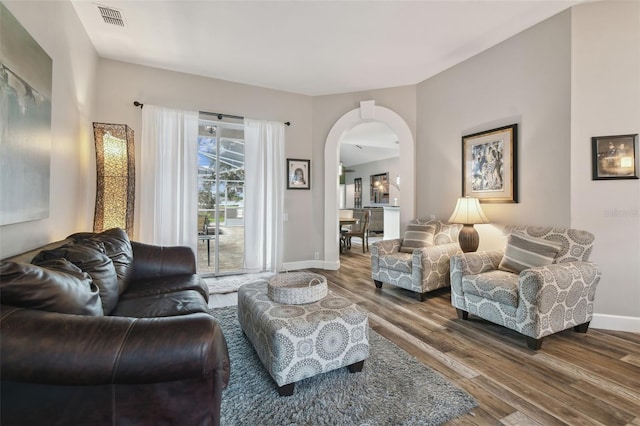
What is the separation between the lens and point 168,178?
3.87 metres

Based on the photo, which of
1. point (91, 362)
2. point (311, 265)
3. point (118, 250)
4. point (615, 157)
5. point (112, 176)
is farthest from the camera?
point (311, 265)

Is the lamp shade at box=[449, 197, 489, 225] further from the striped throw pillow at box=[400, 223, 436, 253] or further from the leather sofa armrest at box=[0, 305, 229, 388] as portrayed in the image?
the leather sofa armrest at box=[0, 305, 229, 388]

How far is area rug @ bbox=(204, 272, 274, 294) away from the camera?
149 inches

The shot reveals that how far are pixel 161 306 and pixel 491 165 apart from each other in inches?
145

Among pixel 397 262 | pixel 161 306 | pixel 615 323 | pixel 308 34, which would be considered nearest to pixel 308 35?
pixel 308 34

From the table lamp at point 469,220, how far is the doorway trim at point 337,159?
116 centimetres

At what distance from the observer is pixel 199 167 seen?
14.0ft

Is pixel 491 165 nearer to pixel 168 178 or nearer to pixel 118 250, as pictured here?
pixel 118 250

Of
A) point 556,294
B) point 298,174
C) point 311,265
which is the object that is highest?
point 298,174

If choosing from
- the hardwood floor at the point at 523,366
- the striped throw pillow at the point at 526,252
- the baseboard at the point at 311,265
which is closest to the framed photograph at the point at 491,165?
the striped throw pillow at the point at 526,252

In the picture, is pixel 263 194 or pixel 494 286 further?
pixel 263 194

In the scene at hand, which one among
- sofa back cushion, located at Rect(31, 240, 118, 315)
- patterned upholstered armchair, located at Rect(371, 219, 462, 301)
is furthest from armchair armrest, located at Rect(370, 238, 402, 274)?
sofa back cushion, located at Rect(31, 240, 118, 315)

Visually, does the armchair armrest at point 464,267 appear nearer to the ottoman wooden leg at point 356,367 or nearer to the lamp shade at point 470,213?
the lamp shade at point 470,213

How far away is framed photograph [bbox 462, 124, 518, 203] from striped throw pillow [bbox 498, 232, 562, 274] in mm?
630
